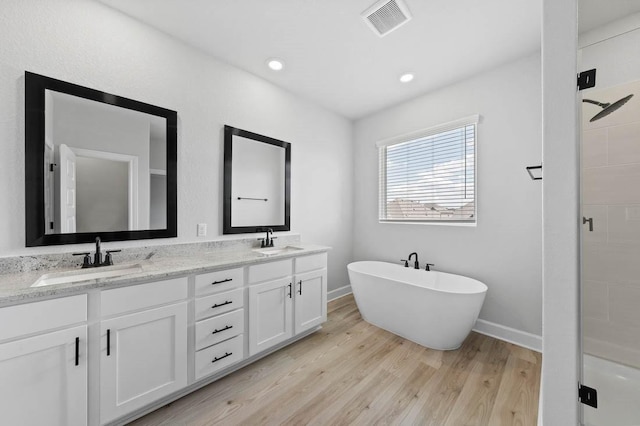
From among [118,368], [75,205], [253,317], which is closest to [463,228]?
[253,317]

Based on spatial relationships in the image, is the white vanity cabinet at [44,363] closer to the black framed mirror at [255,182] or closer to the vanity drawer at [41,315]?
the vanity drawer at [41,315]

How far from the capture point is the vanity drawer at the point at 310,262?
90.0 inches

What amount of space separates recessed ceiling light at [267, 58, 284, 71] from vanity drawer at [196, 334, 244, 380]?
2450mm

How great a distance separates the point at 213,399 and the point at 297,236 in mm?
1715

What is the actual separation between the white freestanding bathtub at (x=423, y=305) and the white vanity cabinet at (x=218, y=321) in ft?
4.28

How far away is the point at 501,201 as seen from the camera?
238 centimetres

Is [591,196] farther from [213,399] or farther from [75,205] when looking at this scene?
[75,205]

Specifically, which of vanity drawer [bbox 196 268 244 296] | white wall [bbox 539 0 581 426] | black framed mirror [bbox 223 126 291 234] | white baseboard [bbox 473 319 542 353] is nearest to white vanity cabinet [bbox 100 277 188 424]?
vanity drawer [bbox 196 268 244 296]

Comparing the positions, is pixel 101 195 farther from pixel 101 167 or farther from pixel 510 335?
pixel 510 335

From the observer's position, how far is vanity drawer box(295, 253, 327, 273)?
2.29 m

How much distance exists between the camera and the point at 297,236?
117 inches

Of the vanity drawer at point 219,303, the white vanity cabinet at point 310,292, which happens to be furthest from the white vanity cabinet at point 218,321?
the white vanity cabinet at point 310,292

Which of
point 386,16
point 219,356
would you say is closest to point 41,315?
point 219,356

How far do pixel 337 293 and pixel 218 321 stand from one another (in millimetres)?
2000
